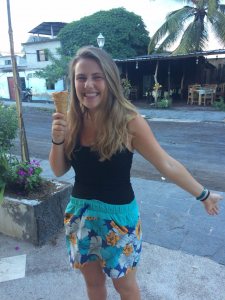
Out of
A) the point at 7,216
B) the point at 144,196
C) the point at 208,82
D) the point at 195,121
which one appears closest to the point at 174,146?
the point at 144,196

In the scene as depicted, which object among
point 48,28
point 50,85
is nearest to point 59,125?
point 50,85

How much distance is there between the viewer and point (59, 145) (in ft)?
5.55

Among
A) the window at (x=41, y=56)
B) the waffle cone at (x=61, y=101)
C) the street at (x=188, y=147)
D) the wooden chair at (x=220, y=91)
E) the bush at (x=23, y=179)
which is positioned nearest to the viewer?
the waffle cone at (x=61, y=101)

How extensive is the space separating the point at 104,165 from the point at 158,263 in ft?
5.10

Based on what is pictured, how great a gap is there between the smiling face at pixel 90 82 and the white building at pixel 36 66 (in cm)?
2061

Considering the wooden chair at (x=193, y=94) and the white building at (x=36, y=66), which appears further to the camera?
the white building at (x=36, y=66)

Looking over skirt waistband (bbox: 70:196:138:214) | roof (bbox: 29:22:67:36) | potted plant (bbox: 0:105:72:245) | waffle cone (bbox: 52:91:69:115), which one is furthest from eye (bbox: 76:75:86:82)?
roof (bbox: 29:22:67:36)

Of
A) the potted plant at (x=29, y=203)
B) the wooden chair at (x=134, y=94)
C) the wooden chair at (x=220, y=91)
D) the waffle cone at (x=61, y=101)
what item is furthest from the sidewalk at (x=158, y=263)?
the wooden chair at (x=134, y=94)

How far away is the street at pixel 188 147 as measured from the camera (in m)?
5.53

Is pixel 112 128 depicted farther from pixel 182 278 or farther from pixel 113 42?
pixel 113 42

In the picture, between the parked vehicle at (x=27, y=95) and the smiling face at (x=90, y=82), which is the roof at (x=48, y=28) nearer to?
the parked vehicle at (x=27, y=95)

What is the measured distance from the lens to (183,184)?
1.66 m

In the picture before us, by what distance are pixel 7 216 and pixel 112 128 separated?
208 centimetres

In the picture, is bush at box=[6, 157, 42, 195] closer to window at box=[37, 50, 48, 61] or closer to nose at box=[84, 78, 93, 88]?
nose at box=[84, 78, 93, 88]
